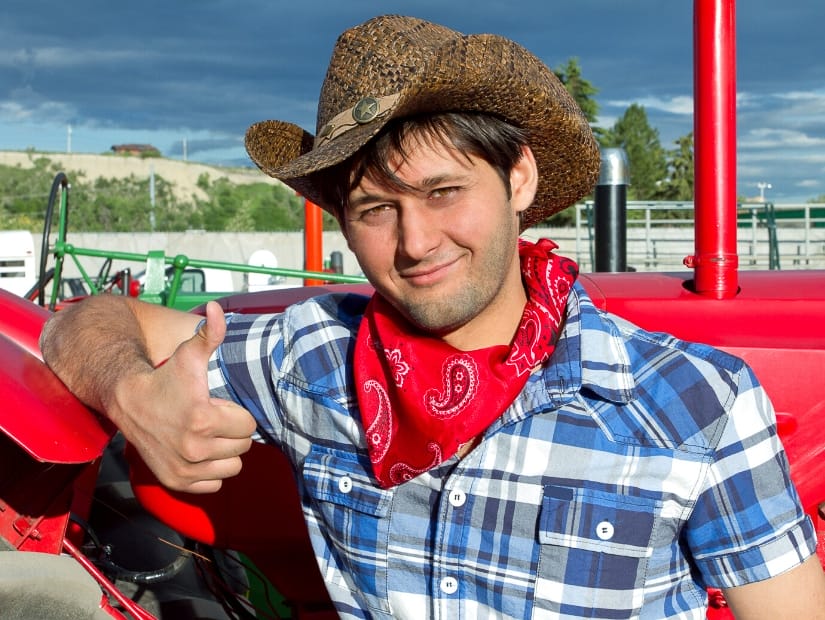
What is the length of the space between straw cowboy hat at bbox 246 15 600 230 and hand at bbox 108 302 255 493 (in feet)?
1.12

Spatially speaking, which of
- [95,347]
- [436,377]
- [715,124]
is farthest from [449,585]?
[715,124]

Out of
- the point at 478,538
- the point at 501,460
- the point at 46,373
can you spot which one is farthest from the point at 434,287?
the point at 46,373

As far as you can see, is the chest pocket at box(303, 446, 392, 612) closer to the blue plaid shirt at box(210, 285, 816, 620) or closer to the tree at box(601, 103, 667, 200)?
the blue plaid shirt at box(210, 285, 816, 620)

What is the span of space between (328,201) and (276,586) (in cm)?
90

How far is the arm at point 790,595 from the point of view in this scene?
4.39ft

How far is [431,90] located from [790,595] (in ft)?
2.90

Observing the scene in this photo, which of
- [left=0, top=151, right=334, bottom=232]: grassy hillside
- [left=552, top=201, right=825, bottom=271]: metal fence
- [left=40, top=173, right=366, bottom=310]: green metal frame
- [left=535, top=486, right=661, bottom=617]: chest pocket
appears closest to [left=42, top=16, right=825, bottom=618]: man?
[left=535, top=486, right=661, bottom=617]: chest pocket

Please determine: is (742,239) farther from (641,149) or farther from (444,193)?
(641,149)

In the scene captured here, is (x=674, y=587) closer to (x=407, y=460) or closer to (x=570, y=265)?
(x=407, y=460)

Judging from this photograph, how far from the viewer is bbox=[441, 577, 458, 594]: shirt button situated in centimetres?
147

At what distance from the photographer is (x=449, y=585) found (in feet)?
4.83

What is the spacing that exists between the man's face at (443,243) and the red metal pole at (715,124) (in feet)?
1.44

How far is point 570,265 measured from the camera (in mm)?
1634

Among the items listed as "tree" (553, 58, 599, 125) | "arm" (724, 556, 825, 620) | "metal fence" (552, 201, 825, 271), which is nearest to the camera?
"arm" (724, 556, 825, 620)
